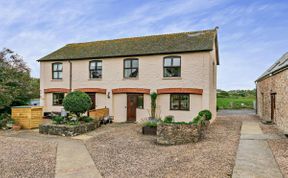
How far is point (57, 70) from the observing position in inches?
885

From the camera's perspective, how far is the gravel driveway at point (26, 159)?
23.8 ft

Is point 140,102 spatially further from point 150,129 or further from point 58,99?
point 58,99

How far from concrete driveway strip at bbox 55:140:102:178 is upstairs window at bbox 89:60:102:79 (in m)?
10.2

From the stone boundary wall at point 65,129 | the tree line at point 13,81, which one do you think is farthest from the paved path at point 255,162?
the tree line at point 13,81

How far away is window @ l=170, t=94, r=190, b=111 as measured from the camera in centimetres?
1769

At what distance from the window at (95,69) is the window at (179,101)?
6.99 m

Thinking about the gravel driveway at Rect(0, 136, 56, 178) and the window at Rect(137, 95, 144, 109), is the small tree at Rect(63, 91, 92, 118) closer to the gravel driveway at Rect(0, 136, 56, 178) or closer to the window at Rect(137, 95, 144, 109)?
the gravel driveway at Rect(0, 136, 56, 178)

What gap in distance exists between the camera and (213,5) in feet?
51.5

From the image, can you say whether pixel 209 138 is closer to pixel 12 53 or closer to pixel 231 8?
pixel 231 8

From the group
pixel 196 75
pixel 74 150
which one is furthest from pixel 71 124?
pixel 196 75

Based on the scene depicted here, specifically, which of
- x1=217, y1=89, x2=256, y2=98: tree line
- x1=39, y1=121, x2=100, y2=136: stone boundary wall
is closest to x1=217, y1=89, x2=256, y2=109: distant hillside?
x1=217, y1=89, x2=256, y2=98: tree line

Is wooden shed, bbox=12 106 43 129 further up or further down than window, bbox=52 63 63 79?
further down

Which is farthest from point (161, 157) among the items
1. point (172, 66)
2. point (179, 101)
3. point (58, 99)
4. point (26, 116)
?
point (58, 99)

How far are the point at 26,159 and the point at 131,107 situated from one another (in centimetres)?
Answer: 1136
